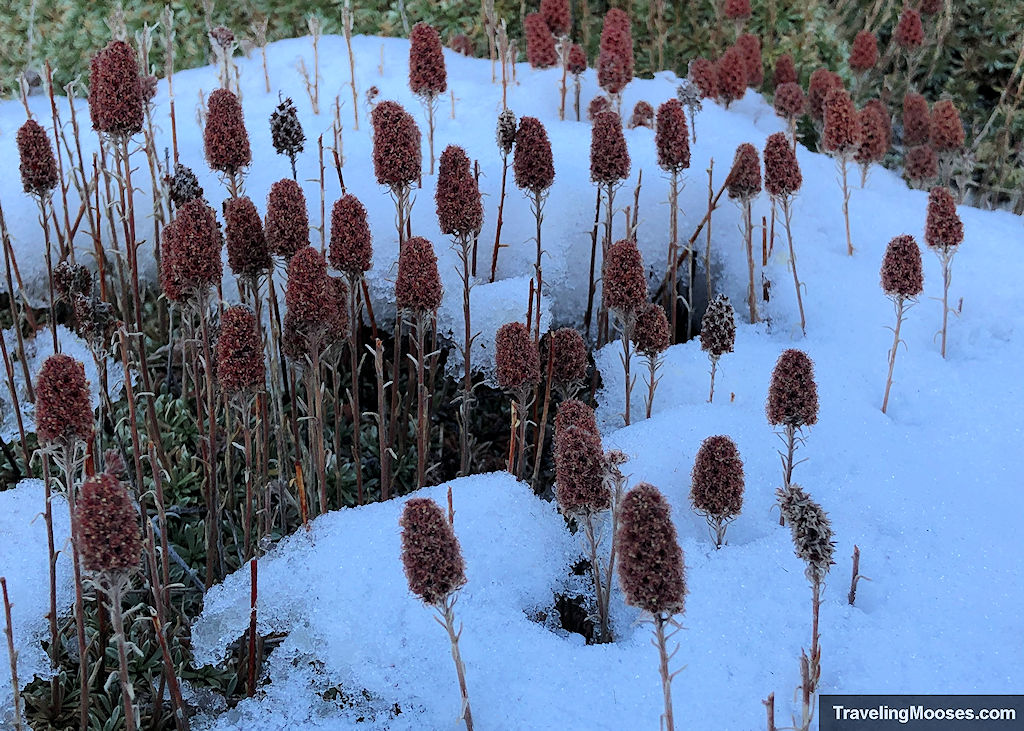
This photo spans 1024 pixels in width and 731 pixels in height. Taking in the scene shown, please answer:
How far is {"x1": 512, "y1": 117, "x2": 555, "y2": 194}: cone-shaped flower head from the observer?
289 centimetres

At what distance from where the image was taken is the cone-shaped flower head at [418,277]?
2.43 m

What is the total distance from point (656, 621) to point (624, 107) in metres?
3.58

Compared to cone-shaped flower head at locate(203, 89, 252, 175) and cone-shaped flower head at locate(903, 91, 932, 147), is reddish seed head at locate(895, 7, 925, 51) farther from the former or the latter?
cone-shaped flower head at locate(203, 89, 252, 175)

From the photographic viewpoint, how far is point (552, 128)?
4246 mm

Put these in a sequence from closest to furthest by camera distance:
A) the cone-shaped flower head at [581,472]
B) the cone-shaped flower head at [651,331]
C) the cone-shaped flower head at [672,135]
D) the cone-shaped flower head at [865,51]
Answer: the cone-shaped flower head at [581,472], the cone-shaped flower head at [651,331], the cone-shaped flower head at [672,135], the cone-shaped flower head at [865,51]

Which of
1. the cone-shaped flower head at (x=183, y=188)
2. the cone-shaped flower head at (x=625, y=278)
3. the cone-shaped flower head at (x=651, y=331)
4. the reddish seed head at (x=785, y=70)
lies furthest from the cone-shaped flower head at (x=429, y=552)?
the reddish seed head at (x=785, y=70)

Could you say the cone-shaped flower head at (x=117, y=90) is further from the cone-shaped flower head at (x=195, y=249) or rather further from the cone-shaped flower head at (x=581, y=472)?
the cone-shaped flower head at (x=581, y=472)

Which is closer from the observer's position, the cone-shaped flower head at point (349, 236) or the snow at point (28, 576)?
the snow at point (28, 576)

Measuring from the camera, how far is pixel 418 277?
2.43m

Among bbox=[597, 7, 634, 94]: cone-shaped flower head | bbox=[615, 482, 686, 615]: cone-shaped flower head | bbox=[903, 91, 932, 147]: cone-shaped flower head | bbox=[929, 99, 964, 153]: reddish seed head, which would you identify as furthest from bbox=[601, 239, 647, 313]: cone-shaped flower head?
bbox=[903, 91, 932, 147]: cone-shaped flower head

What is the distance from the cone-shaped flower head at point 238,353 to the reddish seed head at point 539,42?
2984 millimetres

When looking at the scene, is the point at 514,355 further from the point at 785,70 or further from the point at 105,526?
the point at 785,70

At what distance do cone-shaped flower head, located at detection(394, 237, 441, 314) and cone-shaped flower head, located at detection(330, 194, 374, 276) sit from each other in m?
0.12

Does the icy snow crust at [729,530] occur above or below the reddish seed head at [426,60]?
below
